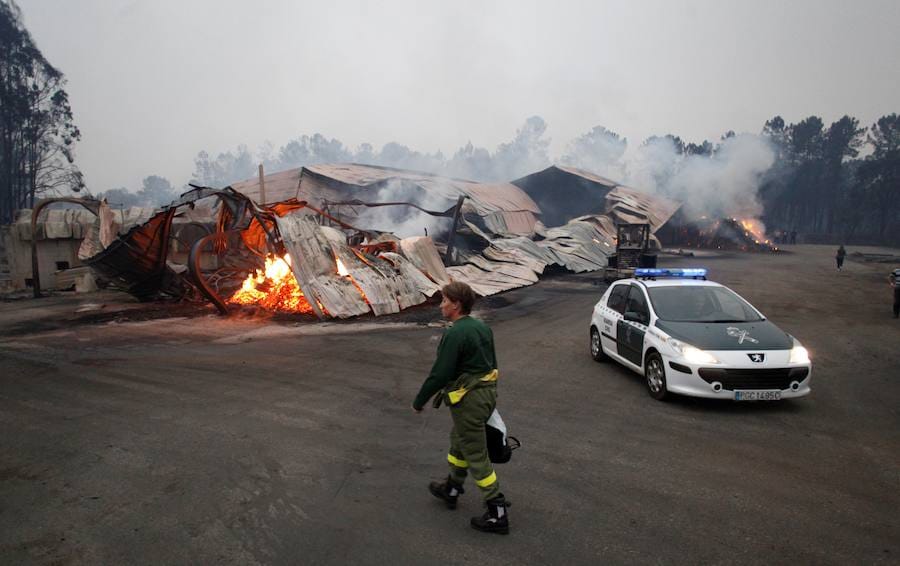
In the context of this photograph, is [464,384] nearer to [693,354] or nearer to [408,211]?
[693,354]

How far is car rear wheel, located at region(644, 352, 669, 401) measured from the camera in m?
6.34

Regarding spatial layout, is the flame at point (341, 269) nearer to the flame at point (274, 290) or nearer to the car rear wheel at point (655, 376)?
the flame at point (274, 290)

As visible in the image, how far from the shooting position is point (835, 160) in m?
69.9

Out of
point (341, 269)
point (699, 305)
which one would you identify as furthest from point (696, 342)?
point (341, 269)

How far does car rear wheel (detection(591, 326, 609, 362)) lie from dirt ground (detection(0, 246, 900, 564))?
20cm

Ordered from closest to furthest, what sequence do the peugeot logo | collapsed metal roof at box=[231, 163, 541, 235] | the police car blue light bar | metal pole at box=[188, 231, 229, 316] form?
the peugeot logo → the police car blue light bar → metal pole at box=[188, 231, 229, 316] → collapsed metal roof at box=[231, 163, 541, 235]

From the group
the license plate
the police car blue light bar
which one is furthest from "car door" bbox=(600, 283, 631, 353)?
the license plate

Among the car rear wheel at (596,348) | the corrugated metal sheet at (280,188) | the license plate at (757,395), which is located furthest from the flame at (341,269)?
the corrugated metal sheet at (280,188)

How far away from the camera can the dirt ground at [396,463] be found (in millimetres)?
3455

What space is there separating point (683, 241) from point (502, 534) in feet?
160

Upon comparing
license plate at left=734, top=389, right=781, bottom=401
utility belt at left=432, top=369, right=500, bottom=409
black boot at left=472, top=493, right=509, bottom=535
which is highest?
utility belt at left=432, top=369, right=500, bottom=409

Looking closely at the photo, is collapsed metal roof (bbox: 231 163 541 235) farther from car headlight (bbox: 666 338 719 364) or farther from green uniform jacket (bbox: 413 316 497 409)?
green uniform jacket (bbox: 413 316 497 409)

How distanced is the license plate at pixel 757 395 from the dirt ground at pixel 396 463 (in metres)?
0.21

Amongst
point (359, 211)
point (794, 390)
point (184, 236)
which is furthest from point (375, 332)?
point (359, 211)
